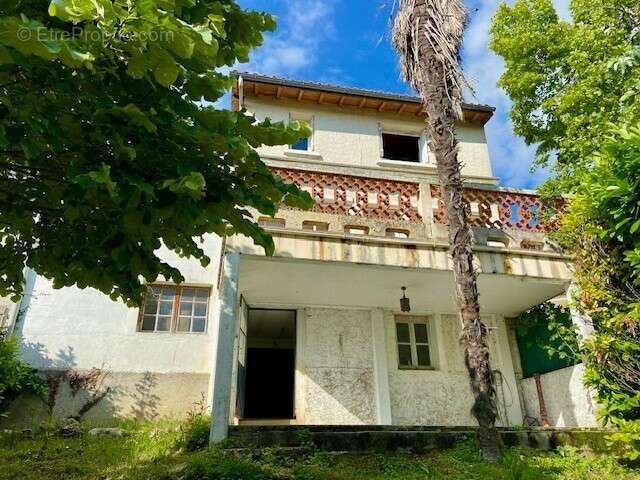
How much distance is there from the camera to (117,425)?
972 centimetres

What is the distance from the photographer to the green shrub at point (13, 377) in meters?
9.12

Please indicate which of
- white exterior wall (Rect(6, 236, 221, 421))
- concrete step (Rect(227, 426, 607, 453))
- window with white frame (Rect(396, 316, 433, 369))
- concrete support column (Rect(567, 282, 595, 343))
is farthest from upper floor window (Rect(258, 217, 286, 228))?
concrete support column (Rect(567, 282, 595, 343))

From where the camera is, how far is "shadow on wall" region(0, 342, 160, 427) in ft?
31.8

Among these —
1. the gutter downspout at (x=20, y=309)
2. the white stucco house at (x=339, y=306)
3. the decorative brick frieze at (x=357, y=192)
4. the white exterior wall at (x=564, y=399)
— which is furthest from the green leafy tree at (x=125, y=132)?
the white exterior wall at (x=564, y=399)

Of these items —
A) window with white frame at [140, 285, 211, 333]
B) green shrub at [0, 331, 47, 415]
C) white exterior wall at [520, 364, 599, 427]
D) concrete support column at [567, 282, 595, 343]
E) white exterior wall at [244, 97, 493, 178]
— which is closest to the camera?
concrete support column at [567, 282, 595, 343]

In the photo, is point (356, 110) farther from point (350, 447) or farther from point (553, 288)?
point (350, 447)

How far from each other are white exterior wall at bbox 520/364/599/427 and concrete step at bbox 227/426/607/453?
1.40m

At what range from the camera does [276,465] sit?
5.98 metres

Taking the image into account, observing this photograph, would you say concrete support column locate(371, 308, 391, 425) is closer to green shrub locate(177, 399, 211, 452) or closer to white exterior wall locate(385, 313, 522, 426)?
white exterior wall locate(385, 313, 522, 426)

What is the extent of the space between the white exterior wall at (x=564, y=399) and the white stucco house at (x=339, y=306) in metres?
0.04

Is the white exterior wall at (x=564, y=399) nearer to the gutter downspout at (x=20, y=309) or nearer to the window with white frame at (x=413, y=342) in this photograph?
the window with white frame at (x=413, y=342)

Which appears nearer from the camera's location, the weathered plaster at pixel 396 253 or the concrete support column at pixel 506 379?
the weathered plaster at pixel 396 253

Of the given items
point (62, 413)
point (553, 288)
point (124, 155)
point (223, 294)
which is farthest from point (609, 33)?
point (62, 413)

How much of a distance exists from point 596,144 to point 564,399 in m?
5.94
